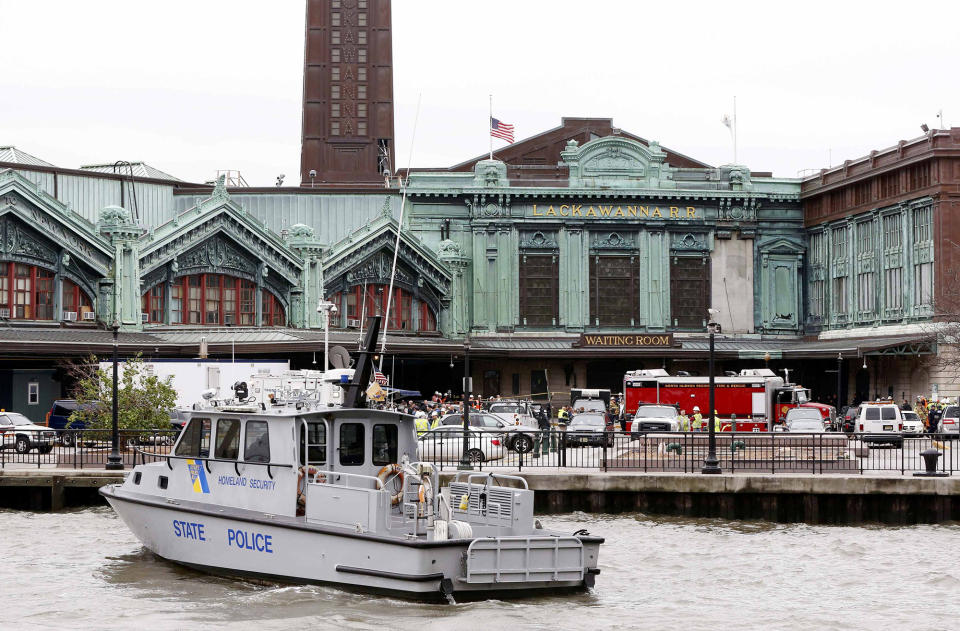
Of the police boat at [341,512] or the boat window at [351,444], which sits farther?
the boat window at [351,444]

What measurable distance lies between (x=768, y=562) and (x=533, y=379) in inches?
2087

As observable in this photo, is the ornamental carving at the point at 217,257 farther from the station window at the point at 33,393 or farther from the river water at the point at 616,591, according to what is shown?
the river water at the point at 616,591

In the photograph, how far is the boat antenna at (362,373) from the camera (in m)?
27.1

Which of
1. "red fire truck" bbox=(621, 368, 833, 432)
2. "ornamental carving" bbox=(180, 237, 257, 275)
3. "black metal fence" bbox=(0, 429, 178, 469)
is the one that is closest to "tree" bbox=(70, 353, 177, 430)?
"black metal fence" bbox=(0, 429, 178, 469)

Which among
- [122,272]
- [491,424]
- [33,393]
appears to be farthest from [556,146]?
[491,424]

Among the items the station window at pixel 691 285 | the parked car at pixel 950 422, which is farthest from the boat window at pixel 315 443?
the station window at pixel 691 285

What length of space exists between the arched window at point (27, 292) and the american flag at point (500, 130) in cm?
2582

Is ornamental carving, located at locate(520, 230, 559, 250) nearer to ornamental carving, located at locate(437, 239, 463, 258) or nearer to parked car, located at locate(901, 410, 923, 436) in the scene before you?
ornamental carving, located at locate(437, 239, 463, 258)

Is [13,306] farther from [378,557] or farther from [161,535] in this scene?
[378,557]

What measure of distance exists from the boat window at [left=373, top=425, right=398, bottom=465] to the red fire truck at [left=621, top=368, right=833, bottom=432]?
31.7 meters

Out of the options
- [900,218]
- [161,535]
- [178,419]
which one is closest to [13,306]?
[178,419]

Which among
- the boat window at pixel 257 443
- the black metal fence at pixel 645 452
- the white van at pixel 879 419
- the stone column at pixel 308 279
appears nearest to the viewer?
the boat window at pixel 257 443

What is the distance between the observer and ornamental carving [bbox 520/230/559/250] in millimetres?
84312

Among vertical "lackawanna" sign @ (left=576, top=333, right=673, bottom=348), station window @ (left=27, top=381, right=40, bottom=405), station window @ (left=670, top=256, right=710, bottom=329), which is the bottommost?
station window @ (left=27, top=381, right=40, bottom=405)
